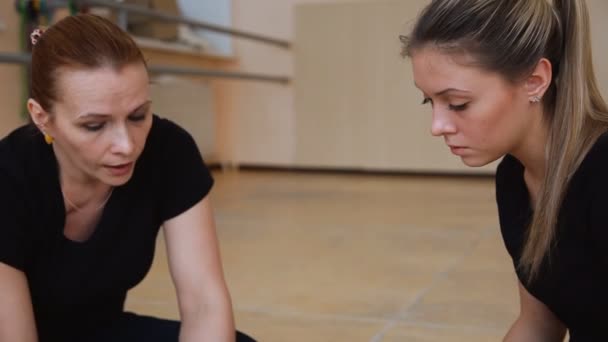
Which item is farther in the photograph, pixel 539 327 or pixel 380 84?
pixel 380 84

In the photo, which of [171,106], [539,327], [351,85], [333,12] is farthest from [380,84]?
[539,327]

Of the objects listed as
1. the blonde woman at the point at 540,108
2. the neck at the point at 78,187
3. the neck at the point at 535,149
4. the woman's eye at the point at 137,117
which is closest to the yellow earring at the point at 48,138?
the neck at the point at 78,187

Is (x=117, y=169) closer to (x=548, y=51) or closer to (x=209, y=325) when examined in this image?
(x=209, y=325)

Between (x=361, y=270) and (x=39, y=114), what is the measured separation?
1.32m

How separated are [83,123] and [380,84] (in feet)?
12.5

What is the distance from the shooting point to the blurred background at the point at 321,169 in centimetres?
185

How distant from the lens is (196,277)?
3.97ft

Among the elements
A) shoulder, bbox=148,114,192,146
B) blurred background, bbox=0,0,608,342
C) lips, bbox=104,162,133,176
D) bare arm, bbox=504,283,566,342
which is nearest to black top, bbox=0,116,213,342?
shoulder, bbox=148,114,192,146

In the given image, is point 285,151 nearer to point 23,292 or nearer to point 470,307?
point 470,307

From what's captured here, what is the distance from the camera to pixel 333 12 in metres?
4.81

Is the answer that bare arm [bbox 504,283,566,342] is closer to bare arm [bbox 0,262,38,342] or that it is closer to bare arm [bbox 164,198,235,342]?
bare arm [bbox 164,198,235,342]

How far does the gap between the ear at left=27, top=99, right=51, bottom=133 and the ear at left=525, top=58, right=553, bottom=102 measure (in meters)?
0.68

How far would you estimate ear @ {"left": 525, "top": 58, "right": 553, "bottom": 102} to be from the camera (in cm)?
94

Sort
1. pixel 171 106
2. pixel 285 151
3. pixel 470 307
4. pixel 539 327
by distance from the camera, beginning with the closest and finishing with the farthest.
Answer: pixel 539 327 < pixel 470 307 < pixel 171 106 < pixel 285 151
